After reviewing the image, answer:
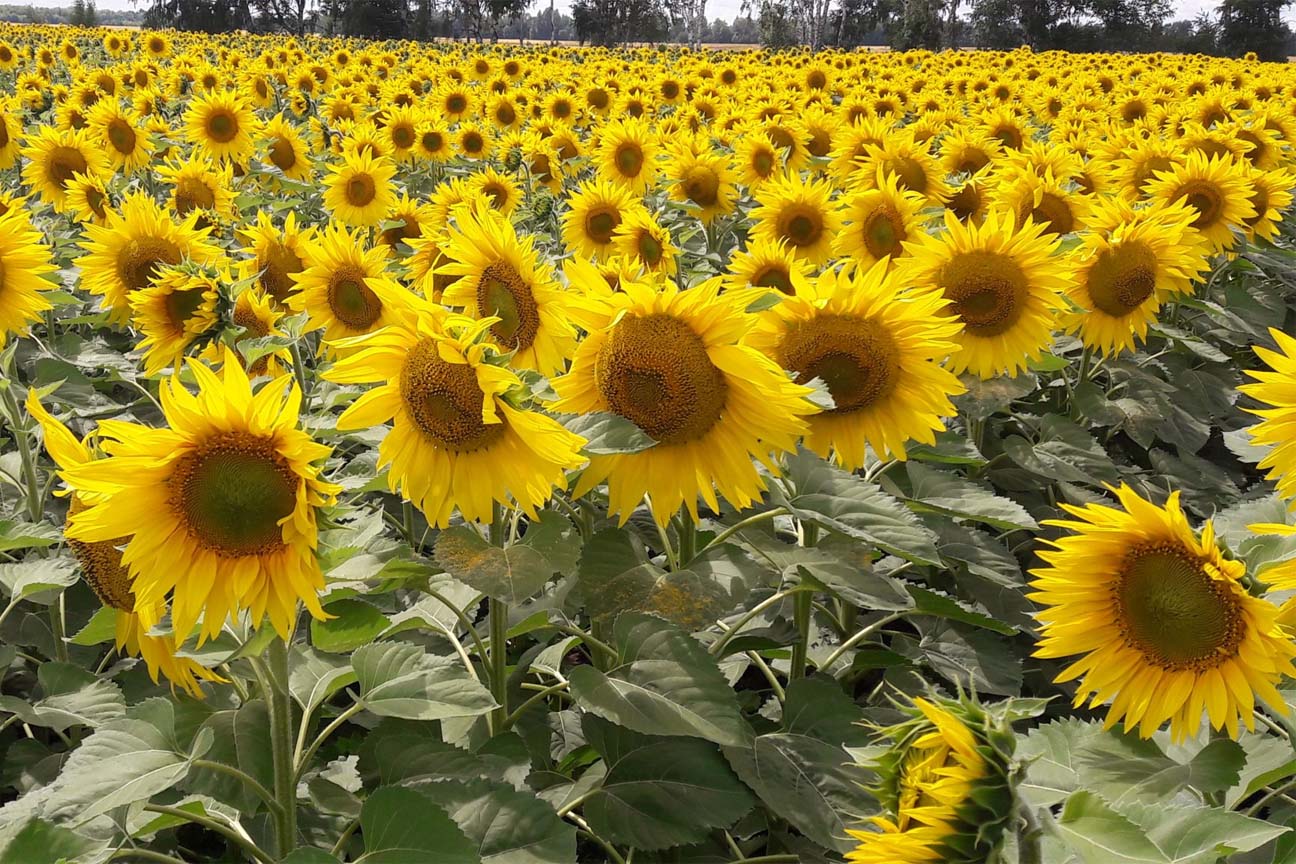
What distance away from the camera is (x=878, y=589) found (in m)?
2.10

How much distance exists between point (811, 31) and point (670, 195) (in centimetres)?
5343

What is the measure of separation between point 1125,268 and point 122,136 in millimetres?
6646

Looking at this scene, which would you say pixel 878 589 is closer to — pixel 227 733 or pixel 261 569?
pixel 261 569

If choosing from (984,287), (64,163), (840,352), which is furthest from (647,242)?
(64,163)

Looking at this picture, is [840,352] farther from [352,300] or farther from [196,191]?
[196,191]

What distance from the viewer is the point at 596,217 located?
5.04 m

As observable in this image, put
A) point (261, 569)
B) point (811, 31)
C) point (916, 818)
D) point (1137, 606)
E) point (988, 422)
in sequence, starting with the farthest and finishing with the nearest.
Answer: point (811, 31) → point (988, 422) → point (1137, 606) → point (261, 569) → point (916, 818)

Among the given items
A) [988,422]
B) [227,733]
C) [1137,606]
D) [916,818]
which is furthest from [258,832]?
[988,422]

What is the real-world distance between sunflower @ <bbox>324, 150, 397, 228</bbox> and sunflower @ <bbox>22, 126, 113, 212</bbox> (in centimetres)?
152

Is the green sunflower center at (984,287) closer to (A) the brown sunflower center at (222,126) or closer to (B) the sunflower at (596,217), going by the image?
(B) the sunflower at (596,217)

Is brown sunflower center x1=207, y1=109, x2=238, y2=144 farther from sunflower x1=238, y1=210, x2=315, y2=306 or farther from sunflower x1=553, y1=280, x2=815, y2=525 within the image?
sunflower x1=553, y1=280, x2=815, y2=525

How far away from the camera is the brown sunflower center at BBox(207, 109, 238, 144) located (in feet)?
24.9

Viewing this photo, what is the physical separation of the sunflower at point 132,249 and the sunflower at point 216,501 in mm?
2524

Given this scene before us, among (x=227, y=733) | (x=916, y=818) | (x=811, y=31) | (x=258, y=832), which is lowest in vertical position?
(x=258, y=832)
